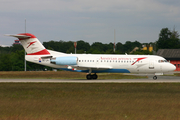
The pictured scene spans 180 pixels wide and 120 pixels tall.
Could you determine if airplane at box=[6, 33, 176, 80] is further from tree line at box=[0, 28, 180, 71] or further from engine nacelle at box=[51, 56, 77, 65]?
tree line at box=[0, 28, 180, 71]

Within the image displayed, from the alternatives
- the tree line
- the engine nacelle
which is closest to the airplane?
the engine nacelle

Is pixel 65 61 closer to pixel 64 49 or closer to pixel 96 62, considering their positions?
pixel 96 62

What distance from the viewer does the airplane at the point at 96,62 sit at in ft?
120

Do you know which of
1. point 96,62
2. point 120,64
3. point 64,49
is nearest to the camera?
point 120,64

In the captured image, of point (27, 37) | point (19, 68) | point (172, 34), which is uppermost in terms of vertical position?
point (172, 34)

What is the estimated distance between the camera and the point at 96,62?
123 ft

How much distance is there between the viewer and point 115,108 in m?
14.5

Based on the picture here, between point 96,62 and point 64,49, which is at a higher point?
point 64,49

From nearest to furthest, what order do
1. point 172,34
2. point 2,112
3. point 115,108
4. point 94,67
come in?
point 2,112
point 115,108
point 94,67
point 172,34

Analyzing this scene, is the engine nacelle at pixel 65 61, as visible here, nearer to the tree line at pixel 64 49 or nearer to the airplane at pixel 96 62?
the airplane at pixel 96 62

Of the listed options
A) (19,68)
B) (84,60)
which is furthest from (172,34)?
(84,60)

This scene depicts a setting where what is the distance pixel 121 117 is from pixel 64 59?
82.3ft

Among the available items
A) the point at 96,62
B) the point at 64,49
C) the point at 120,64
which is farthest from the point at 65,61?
the point at 64,49

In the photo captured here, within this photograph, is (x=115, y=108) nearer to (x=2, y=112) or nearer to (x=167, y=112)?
(x=167, y=112)
